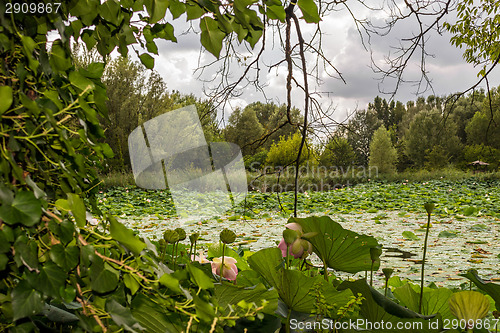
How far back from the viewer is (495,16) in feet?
16.0

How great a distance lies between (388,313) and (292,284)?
0.19 m

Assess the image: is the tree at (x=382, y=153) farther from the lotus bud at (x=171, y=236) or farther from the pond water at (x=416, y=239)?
the lotus bud at (x=171, y=236)

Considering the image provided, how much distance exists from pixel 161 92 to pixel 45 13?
496 inches

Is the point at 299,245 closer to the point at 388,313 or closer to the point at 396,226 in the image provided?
the point at 388,313

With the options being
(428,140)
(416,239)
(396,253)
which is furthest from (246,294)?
(428,140)

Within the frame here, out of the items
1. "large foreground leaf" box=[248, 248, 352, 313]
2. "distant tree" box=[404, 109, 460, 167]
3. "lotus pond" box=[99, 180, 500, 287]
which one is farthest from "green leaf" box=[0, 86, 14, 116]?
"distant tree" box=[404, 109, 460, 167]

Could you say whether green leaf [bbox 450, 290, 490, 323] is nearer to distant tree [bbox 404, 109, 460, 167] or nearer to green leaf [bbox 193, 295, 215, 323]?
green leaf [bbox 193, 295, 215, 323]

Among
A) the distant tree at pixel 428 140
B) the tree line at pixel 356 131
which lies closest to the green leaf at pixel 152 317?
the tree line at pixel 356 131

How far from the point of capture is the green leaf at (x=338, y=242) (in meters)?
0.80

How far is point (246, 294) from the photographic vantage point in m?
0.66

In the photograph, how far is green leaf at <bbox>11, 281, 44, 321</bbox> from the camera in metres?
0.33

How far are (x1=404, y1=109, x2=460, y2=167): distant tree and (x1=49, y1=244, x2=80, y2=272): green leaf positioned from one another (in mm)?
20613

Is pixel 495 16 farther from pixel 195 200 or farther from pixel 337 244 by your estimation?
pixel 195 200

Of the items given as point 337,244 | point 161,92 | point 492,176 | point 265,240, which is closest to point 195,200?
point 265,240
